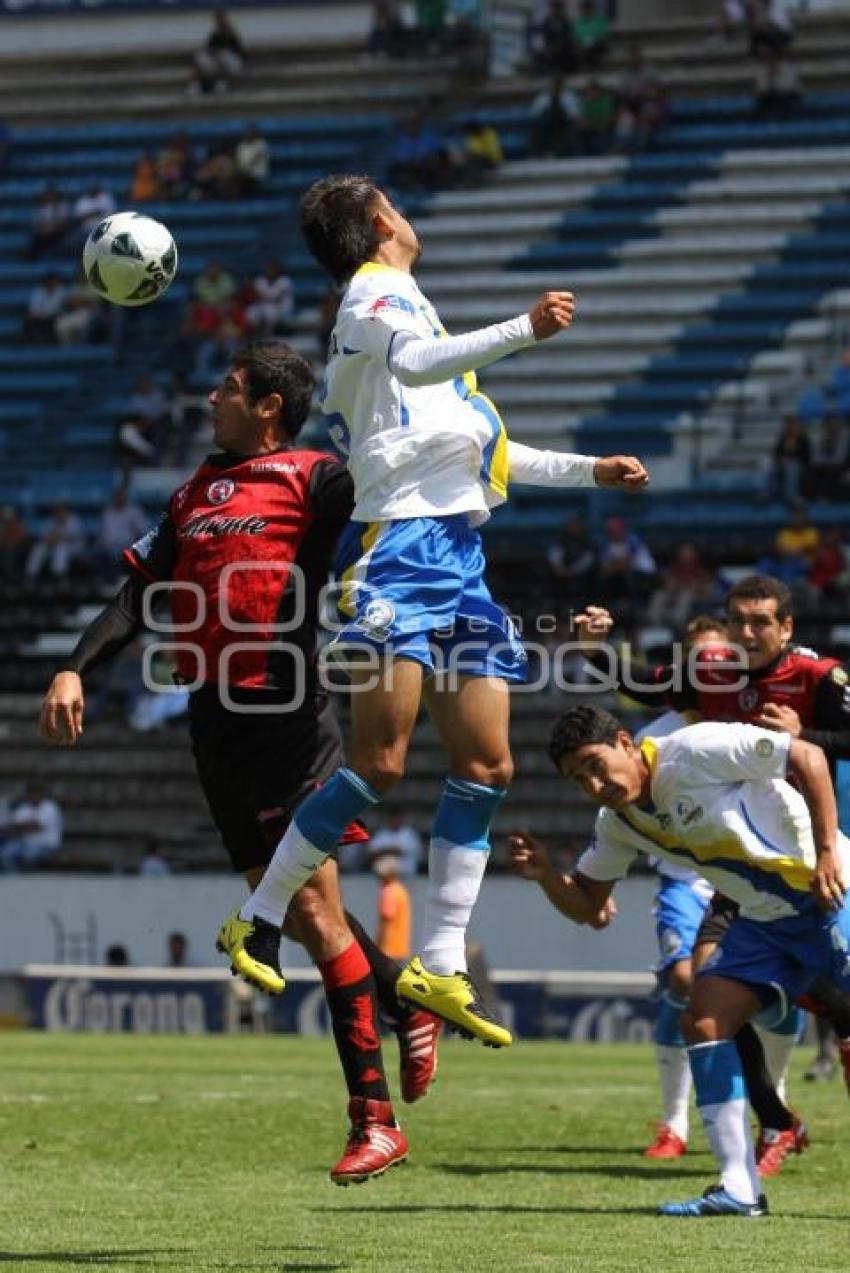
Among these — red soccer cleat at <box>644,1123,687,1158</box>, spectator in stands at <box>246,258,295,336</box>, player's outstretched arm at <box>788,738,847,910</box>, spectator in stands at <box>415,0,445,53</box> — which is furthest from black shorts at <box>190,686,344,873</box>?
spectator in stands at <box>415,0,445,53</box>

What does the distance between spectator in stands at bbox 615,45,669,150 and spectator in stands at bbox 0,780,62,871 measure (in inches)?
467

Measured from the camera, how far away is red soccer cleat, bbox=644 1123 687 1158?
11.7m

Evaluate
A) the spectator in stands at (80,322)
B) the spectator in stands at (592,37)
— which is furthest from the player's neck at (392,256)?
the spectator in stands at (592,37)

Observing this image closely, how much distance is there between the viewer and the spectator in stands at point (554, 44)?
1334 inches

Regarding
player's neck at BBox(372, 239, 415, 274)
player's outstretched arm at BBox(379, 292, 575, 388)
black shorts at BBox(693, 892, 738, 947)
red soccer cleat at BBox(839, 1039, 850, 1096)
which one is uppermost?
player's neck at BBox(372, 239, 415, 274)

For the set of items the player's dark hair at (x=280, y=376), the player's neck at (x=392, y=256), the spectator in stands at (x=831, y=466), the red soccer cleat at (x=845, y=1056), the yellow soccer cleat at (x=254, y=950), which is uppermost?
the spectator in stands at (x=831, y=466)

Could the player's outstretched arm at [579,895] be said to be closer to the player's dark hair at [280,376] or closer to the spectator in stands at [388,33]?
the player's dark hair at [280,376]

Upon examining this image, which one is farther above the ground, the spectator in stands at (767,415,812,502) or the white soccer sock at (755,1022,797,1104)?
the spectator in stands at (767,415,812,502)

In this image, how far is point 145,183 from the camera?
34.6 meters

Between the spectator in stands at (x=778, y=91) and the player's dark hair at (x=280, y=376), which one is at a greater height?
the spectator in stands at (x=778, y=91)

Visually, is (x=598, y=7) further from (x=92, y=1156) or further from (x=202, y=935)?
(x=92, y=1156)

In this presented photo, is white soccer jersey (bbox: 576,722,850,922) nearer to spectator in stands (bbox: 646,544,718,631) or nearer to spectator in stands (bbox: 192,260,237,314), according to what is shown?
spectator in stands (bbox: 646,544,718,631)

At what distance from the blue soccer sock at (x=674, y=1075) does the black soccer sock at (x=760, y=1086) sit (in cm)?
105

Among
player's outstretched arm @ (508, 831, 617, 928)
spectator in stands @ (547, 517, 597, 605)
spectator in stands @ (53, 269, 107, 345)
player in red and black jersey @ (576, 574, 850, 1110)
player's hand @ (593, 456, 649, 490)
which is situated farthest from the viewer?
spectator in stands @ (53, 269, 107, 345)
